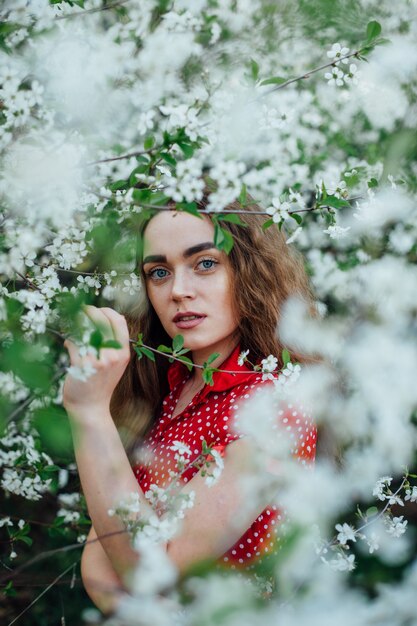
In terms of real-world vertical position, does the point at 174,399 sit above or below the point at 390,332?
above

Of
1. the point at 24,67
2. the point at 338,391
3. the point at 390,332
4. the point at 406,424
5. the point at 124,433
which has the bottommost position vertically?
the point at 406,424

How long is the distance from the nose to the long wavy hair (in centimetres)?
14

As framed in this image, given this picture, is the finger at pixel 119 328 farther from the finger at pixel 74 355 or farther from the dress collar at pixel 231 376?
the dress collar at pixel 231 376

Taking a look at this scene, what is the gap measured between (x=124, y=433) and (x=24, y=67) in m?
1.14

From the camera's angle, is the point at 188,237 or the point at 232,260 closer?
the point at 188,237

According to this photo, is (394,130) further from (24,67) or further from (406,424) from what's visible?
(24,67)

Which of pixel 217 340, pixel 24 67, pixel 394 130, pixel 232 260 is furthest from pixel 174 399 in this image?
pixel 394 130

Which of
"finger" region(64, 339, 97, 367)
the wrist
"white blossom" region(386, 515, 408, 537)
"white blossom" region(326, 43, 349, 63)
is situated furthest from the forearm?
"white blossom" region(326, 43, 349, 63)

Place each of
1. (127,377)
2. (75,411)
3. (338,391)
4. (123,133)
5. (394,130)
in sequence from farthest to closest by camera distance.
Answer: (394,130)
(123,133)
(338,391)
(127,377)
(75,411)

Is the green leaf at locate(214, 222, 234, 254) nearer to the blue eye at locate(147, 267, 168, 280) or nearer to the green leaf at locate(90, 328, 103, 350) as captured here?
the green leaf at locate(90, 328, 103, 350)

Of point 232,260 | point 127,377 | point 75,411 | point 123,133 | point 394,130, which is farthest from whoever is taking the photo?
point 394,130

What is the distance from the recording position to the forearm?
1.53 metres

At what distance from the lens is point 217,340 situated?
1.87 meters

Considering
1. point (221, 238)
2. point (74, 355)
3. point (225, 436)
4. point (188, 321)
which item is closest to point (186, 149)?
point (221, 238)
